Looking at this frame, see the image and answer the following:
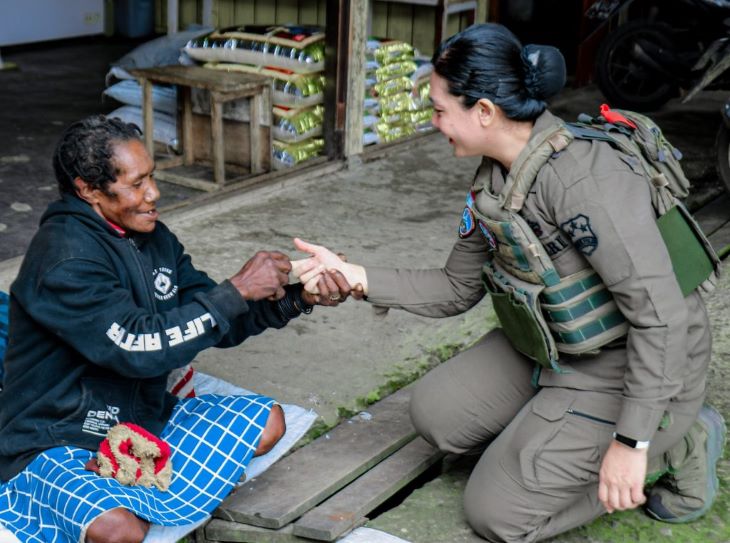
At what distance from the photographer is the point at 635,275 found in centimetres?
239

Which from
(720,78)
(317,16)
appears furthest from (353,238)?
(317,16)

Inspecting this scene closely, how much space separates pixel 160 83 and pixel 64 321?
393cm

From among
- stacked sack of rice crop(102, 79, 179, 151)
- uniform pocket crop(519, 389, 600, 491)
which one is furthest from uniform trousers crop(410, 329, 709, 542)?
stacked sack of rice crop(102, 79, 179, 151)

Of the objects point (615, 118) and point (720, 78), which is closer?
point (615, 118)

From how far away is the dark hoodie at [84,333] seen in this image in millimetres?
2414

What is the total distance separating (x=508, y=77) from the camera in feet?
8.07

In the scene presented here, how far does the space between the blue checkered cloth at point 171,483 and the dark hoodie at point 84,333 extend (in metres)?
0.07

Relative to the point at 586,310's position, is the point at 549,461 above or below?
below

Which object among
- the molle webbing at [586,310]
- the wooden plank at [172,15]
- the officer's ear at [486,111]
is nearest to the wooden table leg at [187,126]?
the wooden plank at [172,15]

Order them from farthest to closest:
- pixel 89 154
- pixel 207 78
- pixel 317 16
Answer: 1. pixel 317 16
2. pixel 207 78
3. pixel 89 154

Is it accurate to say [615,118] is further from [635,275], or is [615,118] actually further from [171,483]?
[171,483]

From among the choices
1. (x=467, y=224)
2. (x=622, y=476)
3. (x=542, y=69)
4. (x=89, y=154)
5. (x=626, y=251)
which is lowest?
(x=622, y=476)

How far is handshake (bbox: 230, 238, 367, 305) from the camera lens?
8.80ft

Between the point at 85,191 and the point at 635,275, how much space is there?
1.34 meters
